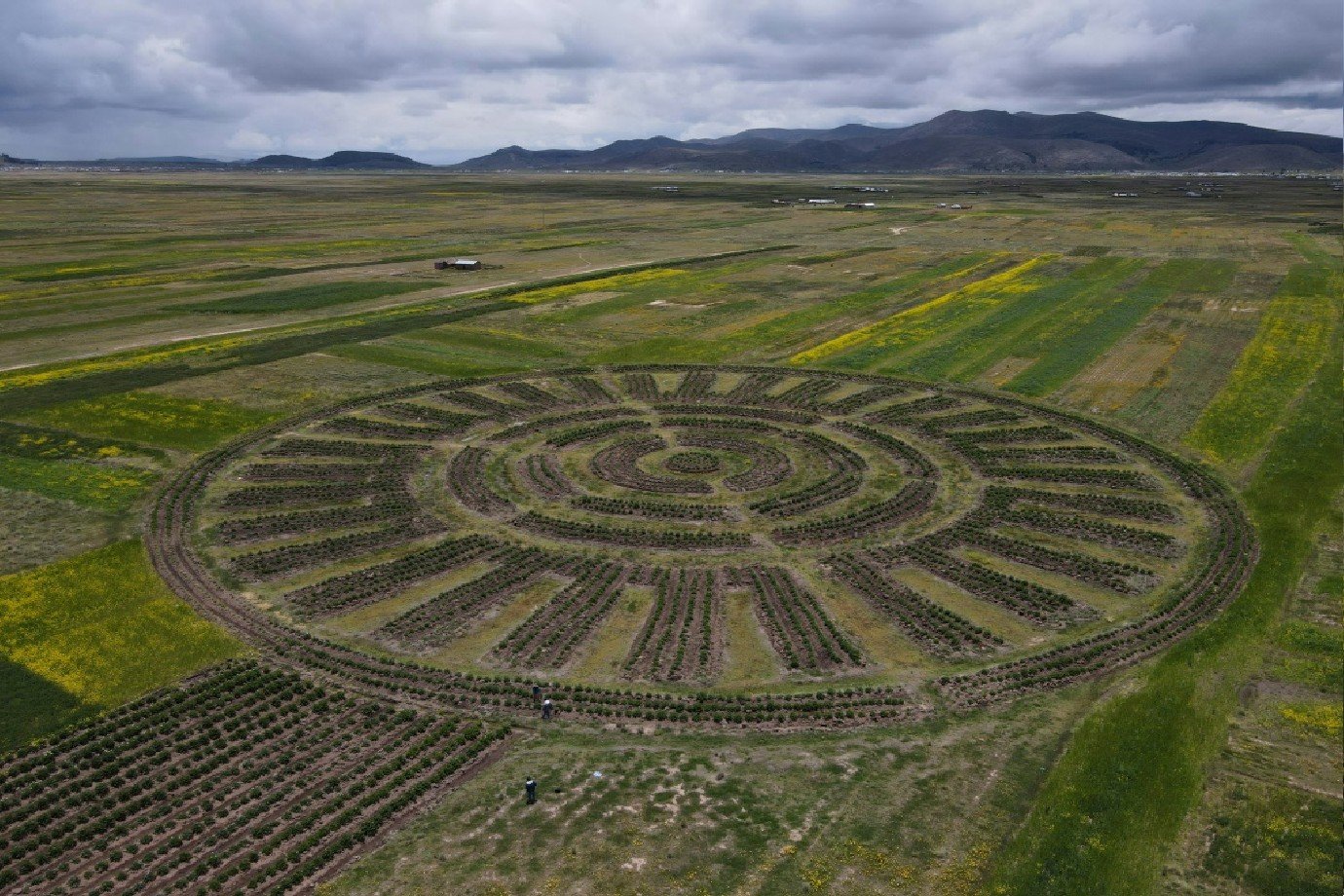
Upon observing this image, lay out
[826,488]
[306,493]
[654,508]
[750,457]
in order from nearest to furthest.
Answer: [654,508] < [306,493] < [826,488] < [750,457]

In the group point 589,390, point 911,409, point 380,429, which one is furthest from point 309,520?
point 911,409

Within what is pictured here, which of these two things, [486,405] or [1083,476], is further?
[486,405]

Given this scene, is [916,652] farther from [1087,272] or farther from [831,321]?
[1087,272]

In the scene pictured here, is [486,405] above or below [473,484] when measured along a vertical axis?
above

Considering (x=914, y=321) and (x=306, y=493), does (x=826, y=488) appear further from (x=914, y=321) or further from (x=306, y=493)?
(x=914, y=321)

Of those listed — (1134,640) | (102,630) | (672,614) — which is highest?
(102,630)

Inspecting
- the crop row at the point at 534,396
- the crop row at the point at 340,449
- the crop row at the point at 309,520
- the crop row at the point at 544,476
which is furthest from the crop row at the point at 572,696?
the crop row at the point at 534,396

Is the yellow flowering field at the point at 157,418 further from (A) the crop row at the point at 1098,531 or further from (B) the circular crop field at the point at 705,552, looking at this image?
(A) the crop row at the point at 1098,531

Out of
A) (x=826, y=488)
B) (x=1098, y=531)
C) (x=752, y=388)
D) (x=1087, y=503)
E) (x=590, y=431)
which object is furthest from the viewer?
(x=752, y=388)
